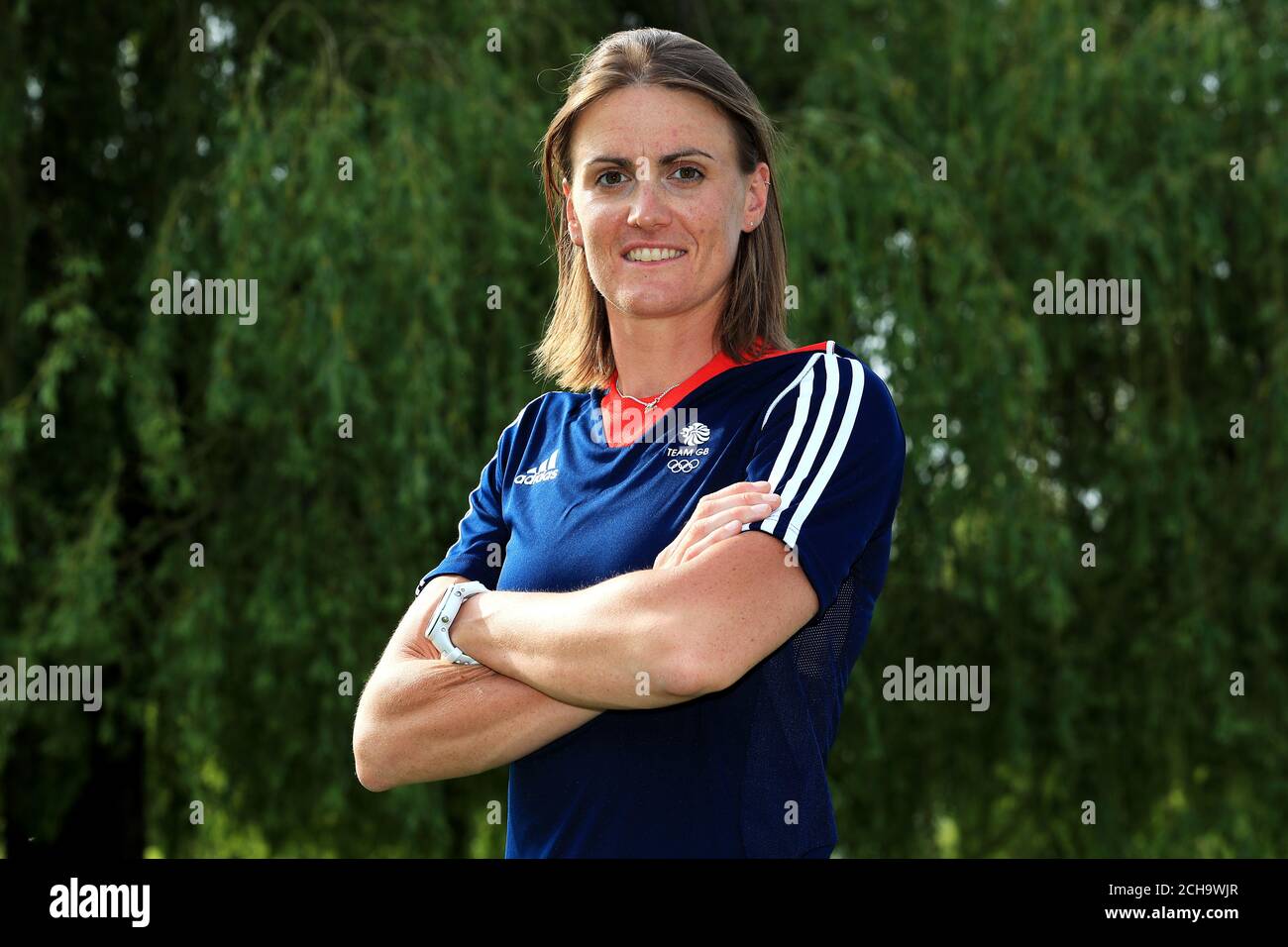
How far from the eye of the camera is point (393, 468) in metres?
5.66

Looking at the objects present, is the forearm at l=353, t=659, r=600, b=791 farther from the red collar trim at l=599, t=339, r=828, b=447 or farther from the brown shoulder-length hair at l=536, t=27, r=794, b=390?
the brown shoulder-length hair at l=536, t=27, r=794, b=390

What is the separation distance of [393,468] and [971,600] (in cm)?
236

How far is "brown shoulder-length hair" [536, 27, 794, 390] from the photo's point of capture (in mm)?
2143

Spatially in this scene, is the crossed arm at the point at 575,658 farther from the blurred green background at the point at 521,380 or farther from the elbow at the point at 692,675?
the blurred green background at the point at 521,380

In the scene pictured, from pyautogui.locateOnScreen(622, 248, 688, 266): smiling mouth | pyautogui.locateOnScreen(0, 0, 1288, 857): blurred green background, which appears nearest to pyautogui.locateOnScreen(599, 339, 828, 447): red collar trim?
pyautogui.locateOnScreen(622, 248, 688, 266): smiling mouth

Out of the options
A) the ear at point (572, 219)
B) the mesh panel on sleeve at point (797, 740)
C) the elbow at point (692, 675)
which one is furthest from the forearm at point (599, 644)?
the ear at point (572, 219)

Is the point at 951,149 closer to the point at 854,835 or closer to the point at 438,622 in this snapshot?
the point at 854,835

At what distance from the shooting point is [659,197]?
212 centimetres

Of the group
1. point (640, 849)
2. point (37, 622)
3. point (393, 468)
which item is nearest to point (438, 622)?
point (640, 849)

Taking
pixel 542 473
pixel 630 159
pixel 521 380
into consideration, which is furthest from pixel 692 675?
pixel 521 380

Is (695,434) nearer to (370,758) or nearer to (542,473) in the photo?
(542,473)

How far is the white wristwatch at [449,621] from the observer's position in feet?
7.19

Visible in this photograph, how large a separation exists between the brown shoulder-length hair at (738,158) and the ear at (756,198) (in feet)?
0.04

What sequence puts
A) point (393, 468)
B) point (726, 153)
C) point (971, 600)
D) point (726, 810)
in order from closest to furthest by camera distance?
point (726, 810)
point (726, 153)
point (393, 468)
point (971, 600)
